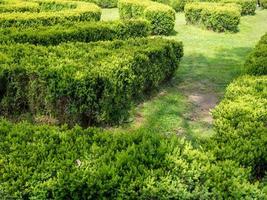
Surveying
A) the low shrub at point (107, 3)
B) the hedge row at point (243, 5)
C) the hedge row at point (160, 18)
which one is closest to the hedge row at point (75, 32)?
the hedge row at point (160, 18)

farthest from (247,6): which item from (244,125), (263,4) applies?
(244,125)

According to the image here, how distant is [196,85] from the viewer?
38.2 ft

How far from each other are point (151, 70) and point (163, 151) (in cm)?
551

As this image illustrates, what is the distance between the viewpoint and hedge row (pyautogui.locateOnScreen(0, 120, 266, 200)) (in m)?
4.56

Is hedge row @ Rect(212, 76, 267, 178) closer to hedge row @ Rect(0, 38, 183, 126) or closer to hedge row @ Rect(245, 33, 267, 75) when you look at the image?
hedge row @ Rect(245, 33, 267, 75)

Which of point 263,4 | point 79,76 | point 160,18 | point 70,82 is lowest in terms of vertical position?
point 263,4

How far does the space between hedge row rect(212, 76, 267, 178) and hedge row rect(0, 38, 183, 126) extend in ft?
7.33

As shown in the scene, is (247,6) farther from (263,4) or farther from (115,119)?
(115,119)

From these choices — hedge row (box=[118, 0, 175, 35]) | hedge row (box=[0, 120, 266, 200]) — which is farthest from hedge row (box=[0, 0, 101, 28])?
hedge row (box=[0, 120, 266, 200])

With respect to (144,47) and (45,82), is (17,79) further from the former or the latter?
(144,47)

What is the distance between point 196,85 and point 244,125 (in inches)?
218

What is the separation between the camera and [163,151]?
5051 millimetres

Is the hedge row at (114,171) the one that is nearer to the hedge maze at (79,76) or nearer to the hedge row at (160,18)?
the hedge maze at (79,76)

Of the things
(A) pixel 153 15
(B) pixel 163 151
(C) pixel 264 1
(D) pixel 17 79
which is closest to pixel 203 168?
(B) pixel 163 151
